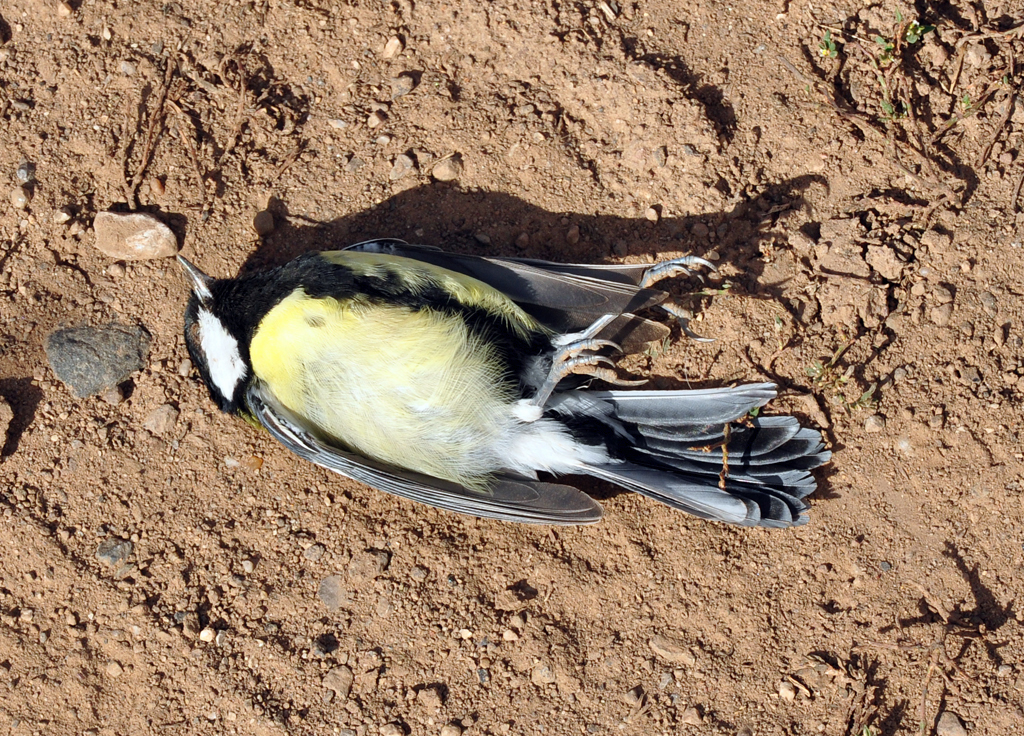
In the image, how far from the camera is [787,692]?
3.33 metres

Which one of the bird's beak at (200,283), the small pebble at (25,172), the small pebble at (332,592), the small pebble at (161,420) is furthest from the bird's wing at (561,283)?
the small pebble at (25,172)

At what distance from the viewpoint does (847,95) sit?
11.8 ft

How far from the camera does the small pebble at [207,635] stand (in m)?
3.43

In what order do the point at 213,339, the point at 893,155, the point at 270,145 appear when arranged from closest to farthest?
the point at 213,339 → the point at 893,155 → the point at 270,145

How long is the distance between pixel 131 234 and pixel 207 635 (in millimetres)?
1904

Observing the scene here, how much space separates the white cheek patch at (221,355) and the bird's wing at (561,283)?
672mm

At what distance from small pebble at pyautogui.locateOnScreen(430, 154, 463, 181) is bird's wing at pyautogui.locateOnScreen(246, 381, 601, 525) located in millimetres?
1323

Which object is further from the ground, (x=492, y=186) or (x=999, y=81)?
(x=999, y=81)

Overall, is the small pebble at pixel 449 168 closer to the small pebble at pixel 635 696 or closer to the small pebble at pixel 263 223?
the small pebble at pixel 263 223

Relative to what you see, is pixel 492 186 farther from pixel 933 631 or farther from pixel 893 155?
pixel 933 631

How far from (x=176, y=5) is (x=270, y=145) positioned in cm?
86

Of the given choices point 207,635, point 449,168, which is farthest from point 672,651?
point 449,168

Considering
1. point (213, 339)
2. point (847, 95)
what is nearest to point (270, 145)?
point (213, 339)

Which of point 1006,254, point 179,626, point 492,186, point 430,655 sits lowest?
point 179,626
